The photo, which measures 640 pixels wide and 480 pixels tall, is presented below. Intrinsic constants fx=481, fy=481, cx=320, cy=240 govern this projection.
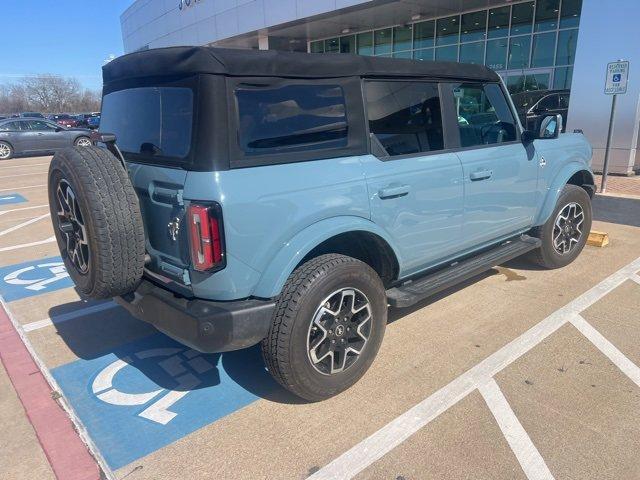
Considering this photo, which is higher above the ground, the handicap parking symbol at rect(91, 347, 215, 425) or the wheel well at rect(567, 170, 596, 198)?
the wheel well at rect(567, 170, 596, 198)

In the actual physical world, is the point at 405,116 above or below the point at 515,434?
above

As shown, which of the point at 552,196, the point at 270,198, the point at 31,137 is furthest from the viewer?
the point at 31,137

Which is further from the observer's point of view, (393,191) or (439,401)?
(393,191)

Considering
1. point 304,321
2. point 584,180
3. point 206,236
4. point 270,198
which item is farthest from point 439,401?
point 584,180

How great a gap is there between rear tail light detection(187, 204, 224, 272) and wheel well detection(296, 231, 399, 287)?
63 cm

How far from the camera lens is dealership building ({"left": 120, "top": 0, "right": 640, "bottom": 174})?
10.6 metres

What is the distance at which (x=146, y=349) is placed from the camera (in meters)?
3.60

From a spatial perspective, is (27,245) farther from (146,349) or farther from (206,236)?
(206,236)

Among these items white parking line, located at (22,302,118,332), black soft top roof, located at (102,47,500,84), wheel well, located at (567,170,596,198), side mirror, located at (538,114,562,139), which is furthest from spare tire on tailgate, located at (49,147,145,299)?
wheel well, located at (567,170,596,198)

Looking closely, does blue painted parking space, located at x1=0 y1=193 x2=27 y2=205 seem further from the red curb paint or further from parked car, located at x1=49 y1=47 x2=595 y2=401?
parked car, located at x1=49 y1=47 x2=595 y2=401

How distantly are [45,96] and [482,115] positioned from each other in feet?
304

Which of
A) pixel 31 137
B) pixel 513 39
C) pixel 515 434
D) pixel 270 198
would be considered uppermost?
pixel 513 39

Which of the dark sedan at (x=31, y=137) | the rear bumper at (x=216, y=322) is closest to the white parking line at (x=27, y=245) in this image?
the rear bumper at (x=216, y=322)

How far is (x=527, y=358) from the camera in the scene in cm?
330
